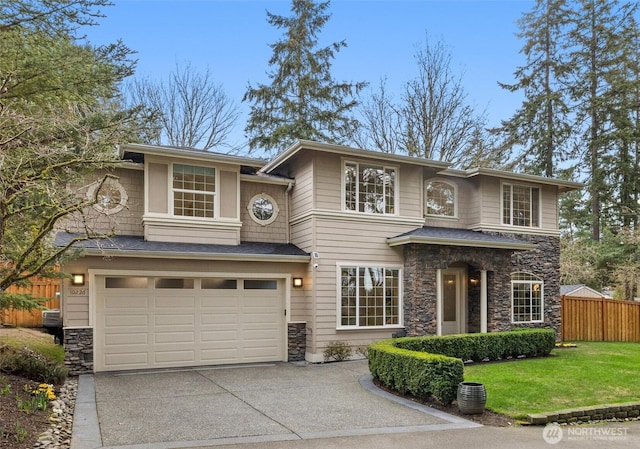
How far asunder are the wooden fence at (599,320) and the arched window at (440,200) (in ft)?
16.3

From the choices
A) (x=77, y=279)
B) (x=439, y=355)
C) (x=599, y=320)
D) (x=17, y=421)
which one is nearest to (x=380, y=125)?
(x=599, y=320)

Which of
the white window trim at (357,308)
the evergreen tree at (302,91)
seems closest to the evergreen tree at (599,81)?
the evergreen tree at (302,91)

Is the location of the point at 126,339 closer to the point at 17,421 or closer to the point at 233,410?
the point at 233,410

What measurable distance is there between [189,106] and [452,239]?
15.1 m

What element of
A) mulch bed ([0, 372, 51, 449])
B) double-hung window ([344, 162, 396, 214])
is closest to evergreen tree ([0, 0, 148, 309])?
mulch bed ([0, 372, 51, 449])

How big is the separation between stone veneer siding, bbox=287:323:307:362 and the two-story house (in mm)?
25

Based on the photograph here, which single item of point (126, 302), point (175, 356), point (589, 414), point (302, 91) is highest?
point (302, 91)

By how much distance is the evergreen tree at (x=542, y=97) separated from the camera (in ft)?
79.2

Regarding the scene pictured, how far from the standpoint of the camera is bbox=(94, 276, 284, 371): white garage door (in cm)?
1039

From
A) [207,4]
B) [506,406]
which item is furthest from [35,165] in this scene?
[207,4]

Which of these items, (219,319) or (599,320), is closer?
(219,319)

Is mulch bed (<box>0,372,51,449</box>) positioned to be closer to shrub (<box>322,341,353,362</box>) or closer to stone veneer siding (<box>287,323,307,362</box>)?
stone veneer siding (<box>287,323,307,362</box>)

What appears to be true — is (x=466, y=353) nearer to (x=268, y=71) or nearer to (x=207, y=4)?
(x=207, y=4)

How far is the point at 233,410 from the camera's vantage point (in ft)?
23.0
